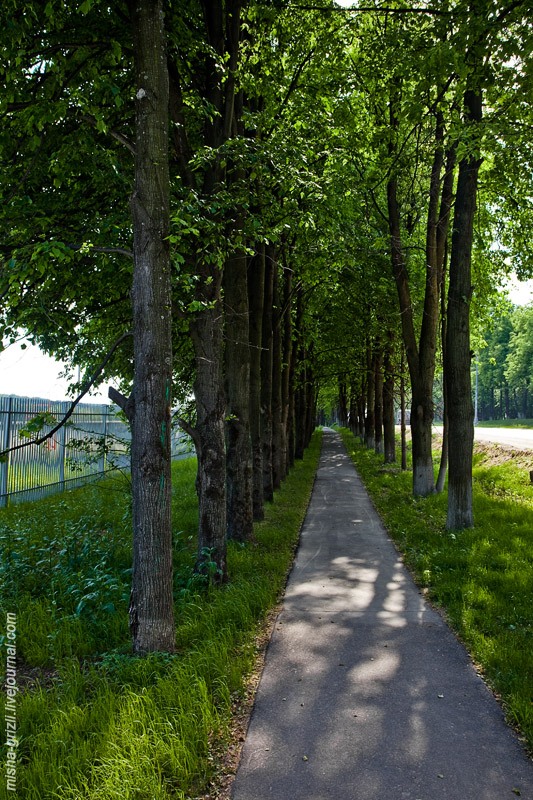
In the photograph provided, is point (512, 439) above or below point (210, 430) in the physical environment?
below

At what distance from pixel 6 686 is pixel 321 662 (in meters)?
2.47

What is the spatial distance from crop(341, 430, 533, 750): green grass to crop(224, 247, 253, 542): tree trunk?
8.76 feet

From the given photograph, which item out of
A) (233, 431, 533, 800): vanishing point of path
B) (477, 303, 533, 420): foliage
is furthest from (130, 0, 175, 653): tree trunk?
(477, 303, 533, 420): foliage

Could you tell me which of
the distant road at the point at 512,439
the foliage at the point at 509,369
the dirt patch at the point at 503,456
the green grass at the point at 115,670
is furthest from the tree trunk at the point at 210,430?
the foliage at the point at 509,369

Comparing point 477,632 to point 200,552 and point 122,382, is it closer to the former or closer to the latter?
point 200,552

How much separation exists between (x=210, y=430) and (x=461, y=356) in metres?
5.13

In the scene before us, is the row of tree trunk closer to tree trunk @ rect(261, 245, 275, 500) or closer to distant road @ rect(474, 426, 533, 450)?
tree trunk @ rect(261, 245, 275, 500)

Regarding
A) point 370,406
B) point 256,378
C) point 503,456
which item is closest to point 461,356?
point 256,378

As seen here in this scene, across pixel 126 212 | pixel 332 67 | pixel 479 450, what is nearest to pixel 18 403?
pixel 126 212

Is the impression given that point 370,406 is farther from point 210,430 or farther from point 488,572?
point 210,430

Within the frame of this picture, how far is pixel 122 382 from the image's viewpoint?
40.4 feet

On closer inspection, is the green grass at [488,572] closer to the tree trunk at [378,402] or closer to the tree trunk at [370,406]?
the tree trunk at [378,402]

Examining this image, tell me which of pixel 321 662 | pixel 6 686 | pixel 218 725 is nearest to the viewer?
pixel 218 725

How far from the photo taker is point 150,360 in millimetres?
4402
